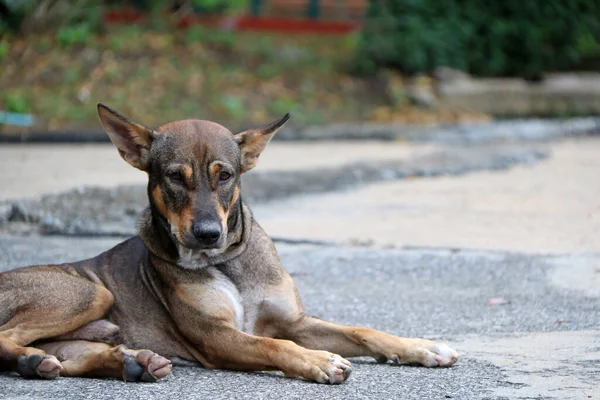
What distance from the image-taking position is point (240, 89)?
17094 mm

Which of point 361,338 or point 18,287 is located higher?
point 18,287

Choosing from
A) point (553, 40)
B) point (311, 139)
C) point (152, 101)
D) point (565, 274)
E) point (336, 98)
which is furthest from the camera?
point (553, 40)

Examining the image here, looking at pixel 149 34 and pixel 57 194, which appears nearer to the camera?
pixel 57 194

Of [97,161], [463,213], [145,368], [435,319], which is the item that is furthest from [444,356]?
[97,161]

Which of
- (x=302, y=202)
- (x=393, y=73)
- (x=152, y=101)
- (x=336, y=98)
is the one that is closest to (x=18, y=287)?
(x=302, y=202)

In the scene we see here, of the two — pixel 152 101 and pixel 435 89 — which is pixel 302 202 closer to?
pixel 152 101

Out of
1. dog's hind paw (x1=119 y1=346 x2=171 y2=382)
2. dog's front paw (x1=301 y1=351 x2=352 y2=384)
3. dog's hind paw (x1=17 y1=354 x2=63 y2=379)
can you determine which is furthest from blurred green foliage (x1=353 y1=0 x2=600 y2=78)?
dog's hind paw (x1=17 y1=354 x2=63 y2=379)

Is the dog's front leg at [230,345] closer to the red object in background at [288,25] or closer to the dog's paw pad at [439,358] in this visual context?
the dog's paw pad at [439,358]

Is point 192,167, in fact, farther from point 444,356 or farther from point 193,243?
point 444,356

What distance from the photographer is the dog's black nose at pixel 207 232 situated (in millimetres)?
5078

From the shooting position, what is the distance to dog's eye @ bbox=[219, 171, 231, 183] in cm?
Result: 529

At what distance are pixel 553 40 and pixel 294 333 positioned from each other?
1447cm

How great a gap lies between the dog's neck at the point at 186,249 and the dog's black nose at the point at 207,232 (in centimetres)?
31

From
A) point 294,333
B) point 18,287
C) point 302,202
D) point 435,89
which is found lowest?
point 435,89
